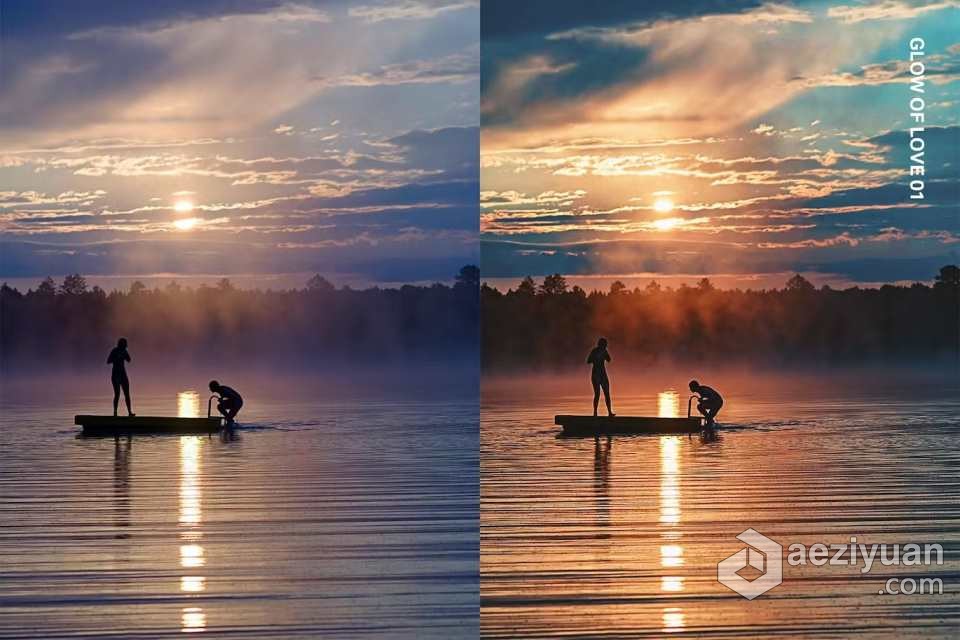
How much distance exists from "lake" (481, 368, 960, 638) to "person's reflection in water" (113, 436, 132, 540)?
Answer: 161 cm

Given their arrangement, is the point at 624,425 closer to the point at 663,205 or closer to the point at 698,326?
the point at 663,205

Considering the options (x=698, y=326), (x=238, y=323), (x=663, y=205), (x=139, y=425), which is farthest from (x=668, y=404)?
(x=238, y=323)

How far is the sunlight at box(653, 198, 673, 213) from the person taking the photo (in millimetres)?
Result: 21750

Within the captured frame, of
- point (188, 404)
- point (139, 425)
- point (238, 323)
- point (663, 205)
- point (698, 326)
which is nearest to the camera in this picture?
point (139, 425)

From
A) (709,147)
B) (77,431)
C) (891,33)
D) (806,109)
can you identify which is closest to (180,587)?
(77,431)

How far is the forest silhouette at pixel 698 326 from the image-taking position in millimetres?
22172

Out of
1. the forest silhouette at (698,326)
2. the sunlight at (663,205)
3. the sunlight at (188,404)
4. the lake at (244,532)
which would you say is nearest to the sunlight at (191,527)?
the lake at (244,532)

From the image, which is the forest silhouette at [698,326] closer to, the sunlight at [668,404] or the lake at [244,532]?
the sunlight at [668,404]

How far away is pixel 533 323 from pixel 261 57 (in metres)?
6.92

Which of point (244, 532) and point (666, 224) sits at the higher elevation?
point (666, 224)

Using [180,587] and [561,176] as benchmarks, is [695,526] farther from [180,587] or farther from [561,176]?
[561,176]

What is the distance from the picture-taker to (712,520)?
563cm

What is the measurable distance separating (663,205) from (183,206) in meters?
9.63

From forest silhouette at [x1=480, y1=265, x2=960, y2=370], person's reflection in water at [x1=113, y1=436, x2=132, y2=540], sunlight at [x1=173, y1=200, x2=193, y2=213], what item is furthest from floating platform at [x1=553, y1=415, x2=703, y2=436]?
sunlight at [x1=173, y1=200, x2=193, y2=213]
